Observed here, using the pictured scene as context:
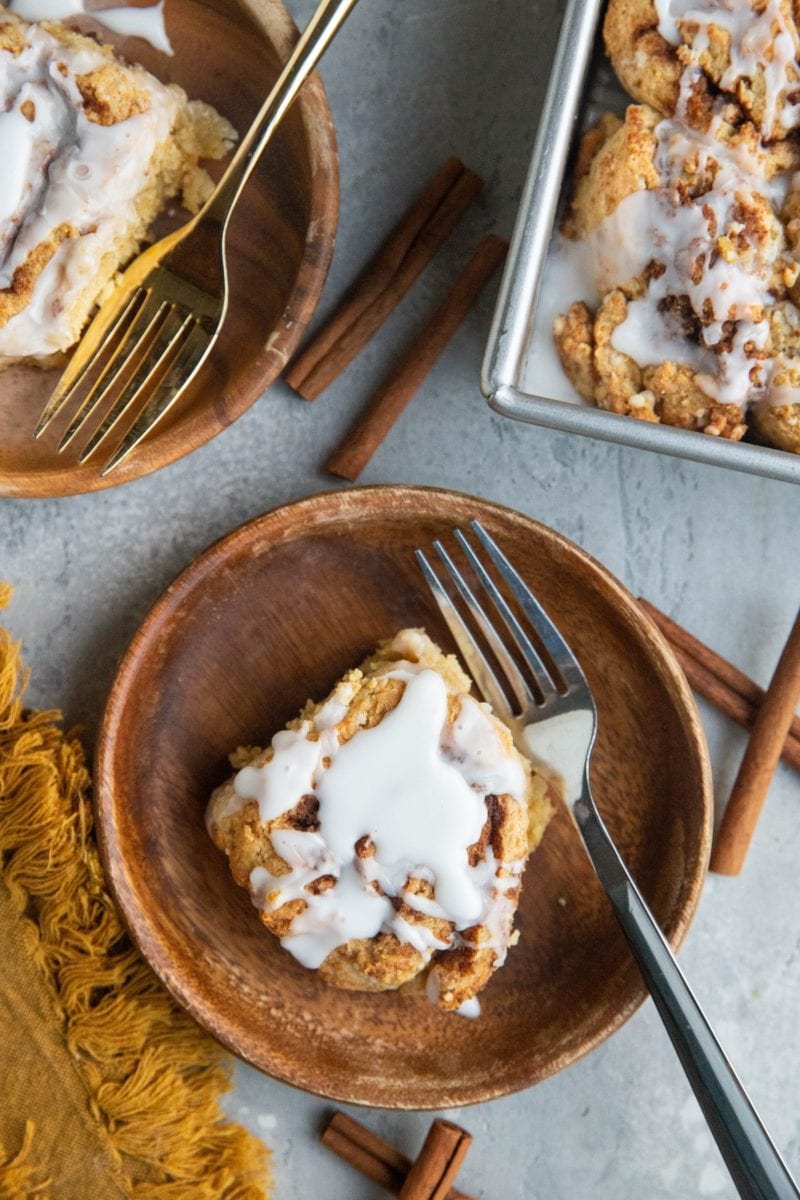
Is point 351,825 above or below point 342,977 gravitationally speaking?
above

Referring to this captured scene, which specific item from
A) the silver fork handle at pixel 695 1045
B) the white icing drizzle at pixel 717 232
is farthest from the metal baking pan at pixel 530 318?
the silver fork handle at pixel 695 1045

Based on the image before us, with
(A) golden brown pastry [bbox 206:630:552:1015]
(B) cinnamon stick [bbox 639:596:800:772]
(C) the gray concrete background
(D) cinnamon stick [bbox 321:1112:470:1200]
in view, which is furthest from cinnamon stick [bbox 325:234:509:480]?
(D) cinnamon stick [bbox 321:1112:470:1200]

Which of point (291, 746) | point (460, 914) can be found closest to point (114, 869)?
point (291, 746)

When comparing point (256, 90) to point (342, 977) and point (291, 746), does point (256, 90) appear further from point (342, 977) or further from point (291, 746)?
point (342, 977)

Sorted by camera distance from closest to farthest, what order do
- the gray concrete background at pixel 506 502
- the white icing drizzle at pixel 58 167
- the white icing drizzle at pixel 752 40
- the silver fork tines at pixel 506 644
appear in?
the white icing drizzle at pixel 752 40, the white icing drizzle at pixel 58 167, the silver fork tines at pixel 506 644, the gray concrete background at pixel 506 502

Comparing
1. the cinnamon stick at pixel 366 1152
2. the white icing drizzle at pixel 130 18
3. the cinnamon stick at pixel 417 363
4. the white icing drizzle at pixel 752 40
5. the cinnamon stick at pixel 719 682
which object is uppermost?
the white icing drizzle at pixel 752 40

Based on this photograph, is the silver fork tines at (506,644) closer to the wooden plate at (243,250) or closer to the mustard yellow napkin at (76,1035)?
the wooden plate at (243,250)

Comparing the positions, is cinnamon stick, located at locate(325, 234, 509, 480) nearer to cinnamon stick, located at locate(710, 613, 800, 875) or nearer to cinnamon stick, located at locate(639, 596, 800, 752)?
cinnamon stick, located at locate(639, 596, 800, 752)
